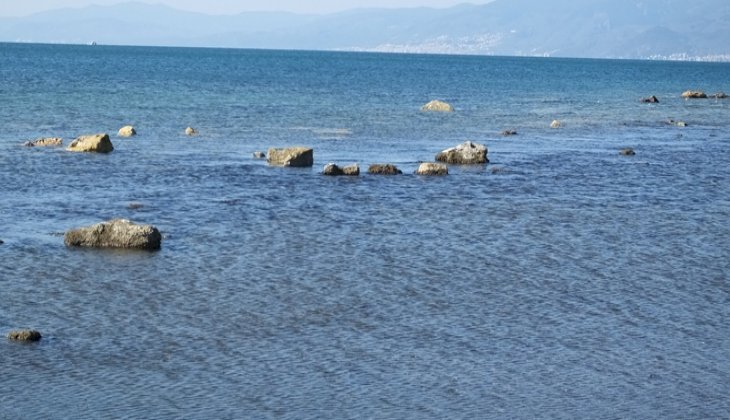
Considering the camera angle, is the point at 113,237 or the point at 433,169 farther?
the point at 433,169

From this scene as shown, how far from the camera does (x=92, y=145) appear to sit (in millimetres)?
54594

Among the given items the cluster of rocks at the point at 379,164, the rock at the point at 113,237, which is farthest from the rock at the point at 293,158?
the rock at the point at 113,237

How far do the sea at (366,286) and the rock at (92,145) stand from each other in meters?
0.77

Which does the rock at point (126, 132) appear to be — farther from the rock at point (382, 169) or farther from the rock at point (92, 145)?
the rock at point (382, 169)

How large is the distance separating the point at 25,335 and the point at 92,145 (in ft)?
107

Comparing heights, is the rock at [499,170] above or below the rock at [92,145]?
below

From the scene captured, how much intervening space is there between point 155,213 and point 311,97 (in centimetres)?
6946

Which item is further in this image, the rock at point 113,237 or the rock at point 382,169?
the rock at point 382,169

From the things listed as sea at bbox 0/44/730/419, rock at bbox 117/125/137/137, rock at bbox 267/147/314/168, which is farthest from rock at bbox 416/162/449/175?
rock at bbox 117/125/137/137

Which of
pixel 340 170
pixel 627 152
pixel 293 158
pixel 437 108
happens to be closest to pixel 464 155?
pixel 340 170

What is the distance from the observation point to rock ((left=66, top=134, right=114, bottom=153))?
179ft

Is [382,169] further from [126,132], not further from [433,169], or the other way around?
[126,132]

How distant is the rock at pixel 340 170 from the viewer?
48.6 meters

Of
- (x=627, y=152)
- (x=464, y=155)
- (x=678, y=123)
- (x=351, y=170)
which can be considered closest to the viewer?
(x=351, y=170)
